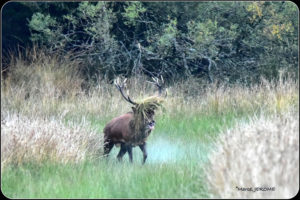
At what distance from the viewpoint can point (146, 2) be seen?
21.3 metres

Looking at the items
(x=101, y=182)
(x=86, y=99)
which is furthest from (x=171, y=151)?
(x=86, y=99)

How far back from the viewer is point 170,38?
20.6 meters

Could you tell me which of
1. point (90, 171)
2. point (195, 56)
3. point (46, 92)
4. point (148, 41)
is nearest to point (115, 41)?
point (148, 41)

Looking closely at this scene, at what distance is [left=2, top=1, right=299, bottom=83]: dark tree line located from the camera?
67.8ft

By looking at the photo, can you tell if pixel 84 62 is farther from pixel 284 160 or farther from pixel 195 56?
pixel 284 160

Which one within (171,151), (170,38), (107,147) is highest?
(107,147)

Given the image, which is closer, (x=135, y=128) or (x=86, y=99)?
(x=135, y=128)

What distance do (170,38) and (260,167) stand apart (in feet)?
45.2

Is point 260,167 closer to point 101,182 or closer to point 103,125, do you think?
point 101,182

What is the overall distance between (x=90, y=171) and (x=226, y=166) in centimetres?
305

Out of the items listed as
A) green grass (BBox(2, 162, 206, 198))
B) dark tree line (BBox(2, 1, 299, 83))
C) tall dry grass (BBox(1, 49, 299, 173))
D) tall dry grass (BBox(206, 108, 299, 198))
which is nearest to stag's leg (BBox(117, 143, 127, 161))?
tall dry grass (BBox(1, 49, 299, 173))

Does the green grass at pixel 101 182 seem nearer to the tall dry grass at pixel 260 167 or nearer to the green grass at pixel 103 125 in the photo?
the green grass at pixel 103 125

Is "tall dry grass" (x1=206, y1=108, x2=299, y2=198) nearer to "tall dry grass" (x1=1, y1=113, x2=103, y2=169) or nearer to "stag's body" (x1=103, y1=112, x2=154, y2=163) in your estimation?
"tall dry grass" (x1=1, y1=113, x2=103, y2=169)

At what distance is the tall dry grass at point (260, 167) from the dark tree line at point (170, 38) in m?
12.5
